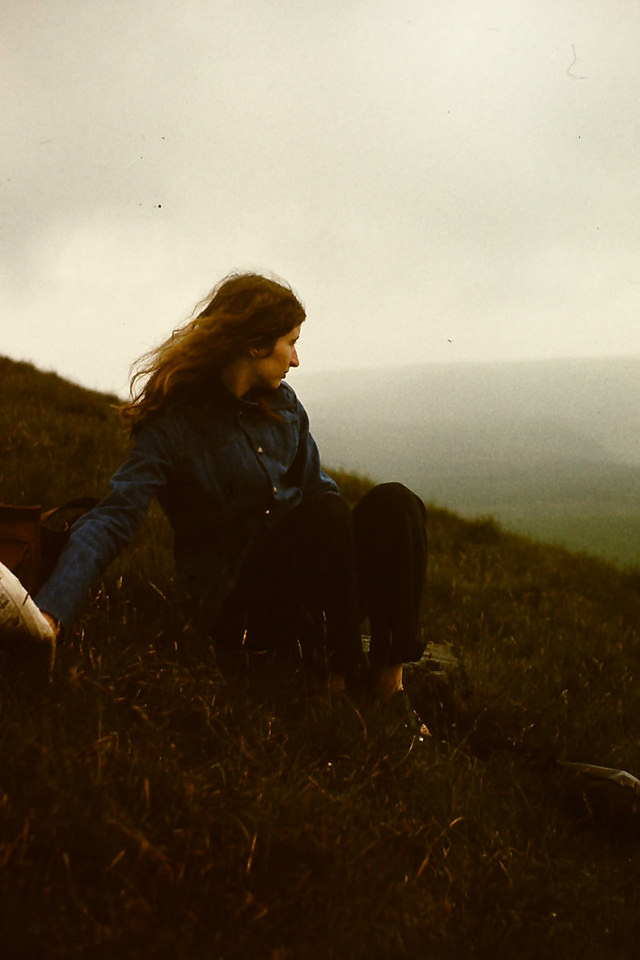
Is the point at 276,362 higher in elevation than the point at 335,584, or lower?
higher

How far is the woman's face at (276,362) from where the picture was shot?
10.7 feet

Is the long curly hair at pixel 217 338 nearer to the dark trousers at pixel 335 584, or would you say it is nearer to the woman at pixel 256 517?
the woman at pixel 256 517

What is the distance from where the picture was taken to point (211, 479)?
3.15 meters

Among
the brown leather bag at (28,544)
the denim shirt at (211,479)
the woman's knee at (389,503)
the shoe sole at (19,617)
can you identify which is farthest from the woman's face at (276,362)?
the shoe sole at (19,617)

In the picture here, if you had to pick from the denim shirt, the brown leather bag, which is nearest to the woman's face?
the denim shirt

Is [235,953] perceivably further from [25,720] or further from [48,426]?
[48,426]

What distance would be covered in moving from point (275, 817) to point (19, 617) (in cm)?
99

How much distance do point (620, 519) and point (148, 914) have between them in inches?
4577

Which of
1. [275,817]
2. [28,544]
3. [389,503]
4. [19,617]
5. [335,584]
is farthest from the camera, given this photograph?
[389,503]

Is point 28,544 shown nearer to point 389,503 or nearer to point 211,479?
point 211,479

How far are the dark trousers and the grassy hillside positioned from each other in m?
0.20

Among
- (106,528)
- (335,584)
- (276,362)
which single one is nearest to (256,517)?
(335,584)

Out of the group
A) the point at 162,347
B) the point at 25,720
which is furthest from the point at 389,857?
the point at 162,347

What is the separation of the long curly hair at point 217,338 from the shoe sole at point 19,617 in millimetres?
973
